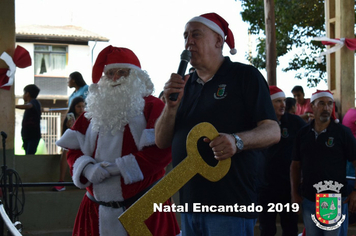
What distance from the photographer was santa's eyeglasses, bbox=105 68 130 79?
3417 millimetres

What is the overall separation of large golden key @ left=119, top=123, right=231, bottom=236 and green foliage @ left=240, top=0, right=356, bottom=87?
12.9 meters

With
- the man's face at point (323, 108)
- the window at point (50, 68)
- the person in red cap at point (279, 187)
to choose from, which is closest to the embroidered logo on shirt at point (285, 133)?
the person in red cap at point (279, 187)

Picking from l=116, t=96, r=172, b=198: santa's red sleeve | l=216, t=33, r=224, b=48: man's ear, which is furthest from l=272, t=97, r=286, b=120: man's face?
l=216, t=33, r=224, b=48: man's ear

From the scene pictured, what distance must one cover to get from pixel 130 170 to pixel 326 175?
2252 mm

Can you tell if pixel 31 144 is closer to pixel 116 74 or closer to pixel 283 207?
pixel 283 207

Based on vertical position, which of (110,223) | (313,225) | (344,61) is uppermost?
(344,61)

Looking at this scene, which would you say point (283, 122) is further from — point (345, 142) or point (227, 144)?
point (227, 144)

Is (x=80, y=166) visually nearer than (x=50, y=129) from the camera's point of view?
Yes

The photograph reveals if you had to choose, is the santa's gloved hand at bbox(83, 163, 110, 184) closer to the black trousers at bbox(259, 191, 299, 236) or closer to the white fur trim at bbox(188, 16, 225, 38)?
the white fur trim at bbox(188, 16, 225, 38)

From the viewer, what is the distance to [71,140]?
10.8 ft

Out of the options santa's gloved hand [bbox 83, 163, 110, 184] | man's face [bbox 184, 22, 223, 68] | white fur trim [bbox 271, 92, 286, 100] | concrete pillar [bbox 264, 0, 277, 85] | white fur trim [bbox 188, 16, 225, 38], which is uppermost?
concrete pillar [bbox 264, 0, 277, 85]

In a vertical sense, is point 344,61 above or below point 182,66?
above

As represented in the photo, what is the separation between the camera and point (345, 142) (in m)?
4.47

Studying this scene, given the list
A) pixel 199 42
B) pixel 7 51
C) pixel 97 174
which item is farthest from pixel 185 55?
pixel 7 51
